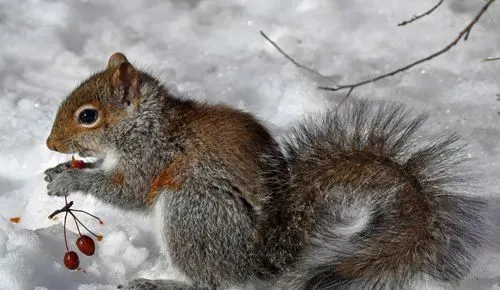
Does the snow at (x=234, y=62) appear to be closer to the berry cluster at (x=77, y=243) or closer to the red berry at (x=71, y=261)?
the berry cluster at (x=77, y=243)

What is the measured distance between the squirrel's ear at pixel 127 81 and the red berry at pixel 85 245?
0.45 meters

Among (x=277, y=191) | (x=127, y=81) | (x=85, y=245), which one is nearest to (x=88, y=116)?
(x=127, y=81)

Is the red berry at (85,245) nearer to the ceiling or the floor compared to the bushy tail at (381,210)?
nearer to the ceiling

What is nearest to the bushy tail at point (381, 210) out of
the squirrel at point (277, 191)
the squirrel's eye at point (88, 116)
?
the squirrel at point (277, 191)

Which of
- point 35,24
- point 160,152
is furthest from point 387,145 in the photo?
point 35,24

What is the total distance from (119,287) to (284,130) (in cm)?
109

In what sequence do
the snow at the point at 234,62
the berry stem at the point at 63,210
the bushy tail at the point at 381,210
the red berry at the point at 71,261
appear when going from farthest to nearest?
the snow at the point at 234,62
the berry stem at the point at 63,210
the red berry at the point at 71,261
the bushy tail at the point at 381,210

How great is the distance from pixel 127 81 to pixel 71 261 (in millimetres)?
594

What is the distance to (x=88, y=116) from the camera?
278cm

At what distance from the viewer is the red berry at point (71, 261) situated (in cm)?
265

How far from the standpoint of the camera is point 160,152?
272 centimetres

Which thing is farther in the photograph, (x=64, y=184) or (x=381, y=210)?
(x=64, y=184)

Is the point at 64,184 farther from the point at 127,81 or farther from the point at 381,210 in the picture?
the point at 381,210

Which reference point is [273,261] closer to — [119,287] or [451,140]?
[119,287]
